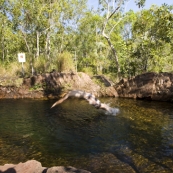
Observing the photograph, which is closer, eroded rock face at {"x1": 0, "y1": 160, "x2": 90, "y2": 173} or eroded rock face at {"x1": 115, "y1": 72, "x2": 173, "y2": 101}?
eroded rock face at {"x1": 0, "y1": 160, "x2": 90, "y2": 173}

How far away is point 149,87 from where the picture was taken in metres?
16.3

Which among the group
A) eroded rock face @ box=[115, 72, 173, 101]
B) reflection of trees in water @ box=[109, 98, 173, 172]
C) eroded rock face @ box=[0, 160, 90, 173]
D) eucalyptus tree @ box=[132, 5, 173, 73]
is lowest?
reflection of trees in water @ box=[109, 98, 173, 172]

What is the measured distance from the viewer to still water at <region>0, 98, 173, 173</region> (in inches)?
255

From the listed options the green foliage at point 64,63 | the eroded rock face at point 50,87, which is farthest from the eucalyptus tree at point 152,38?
the green foliage at point 64,63

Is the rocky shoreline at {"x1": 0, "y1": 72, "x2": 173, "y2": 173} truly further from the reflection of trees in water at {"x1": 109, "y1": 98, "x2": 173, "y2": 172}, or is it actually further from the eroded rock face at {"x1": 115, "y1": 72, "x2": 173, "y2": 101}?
the reflection of trees in water at {"x1": 109, "y1": 98, "x2": 173, "y2": 172}

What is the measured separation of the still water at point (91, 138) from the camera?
21.2 feet

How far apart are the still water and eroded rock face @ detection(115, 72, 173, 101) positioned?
2.97 meters

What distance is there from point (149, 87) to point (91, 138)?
9.50 m

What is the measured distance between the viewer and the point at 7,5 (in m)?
21.8

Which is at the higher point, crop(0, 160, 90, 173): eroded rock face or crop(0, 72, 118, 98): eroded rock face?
crop(0, 72, 118, 98): eroded rock face

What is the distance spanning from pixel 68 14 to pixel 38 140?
23.3 meters

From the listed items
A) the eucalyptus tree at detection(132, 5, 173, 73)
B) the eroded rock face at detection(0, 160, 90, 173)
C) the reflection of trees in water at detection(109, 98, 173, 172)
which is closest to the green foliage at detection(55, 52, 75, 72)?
the eucalyptus tree at detection(132, 5, 173, 73)

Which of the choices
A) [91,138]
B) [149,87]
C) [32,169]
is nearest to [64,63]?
[149,87]

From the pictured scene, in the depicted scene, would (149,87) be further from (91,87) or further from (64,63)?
(64,63)
